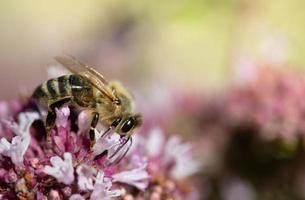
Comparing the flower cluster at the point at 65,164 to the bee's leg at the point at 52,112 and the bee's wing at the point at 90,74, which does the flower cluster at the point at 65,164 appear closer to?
the bee's leg at the point at 52,112

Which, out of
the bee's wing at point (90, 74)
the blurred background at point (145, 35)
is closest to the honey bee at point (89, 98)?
the bee's wing at point (90, 74)

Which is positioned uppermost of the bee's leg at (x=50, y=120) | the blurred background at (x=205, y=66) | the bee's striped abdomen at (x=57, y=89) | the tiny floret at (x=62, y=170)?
the blurred background at (x=205, y=66)

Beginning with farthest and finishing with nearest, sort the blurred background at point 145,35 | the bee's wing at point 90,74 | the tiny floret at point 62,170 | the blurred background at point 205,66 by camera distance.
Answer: the blurred background at point 145,35
the blurred background at point 205,66
the bee's wing at point 90,74
the tiny floret at point 62,170

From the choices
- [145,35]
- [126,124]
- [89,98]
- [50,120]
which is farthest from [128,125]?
[145,35]

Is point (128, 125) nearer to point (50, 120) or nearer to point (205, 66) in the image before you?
point (50, 120)

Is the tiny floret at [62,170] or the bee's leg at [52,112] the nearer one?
the tiny floret at [62,170]

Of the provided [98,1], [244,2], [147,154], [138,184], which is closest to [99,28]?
[98,1]
